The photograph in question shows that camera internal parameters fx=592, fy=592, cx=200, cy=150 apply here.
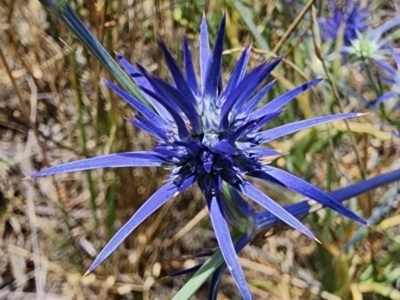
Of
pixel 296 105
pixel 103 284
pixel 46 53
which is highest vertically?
pixel 46 53

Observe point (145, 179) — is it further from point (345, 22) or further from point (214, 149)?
point (214, 149)

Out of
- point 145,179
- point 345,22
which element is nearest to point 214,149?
point 145,179

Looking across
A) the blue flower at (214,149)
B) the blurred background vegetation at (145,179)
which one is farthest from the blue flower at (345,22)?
the blue flower at (214,149)

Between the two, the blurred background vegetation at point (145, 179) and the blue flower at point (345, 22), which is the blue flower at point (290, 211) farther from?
the blue flower at point (345, 22)

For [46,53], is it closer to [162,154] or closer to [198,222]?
[198,222]

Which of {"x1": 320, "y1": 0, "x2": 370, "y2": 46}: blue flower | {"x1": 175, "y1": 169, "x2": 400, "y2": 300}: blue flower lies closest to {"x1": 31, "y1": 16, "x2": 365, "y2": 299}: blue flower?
{"x1": 175, "y1": 169, "x2": 400, "y2": 300}: blue flower

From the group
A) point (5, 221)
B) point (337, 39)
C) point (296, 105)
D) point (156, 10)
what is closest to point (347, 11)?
point (337, 39)
